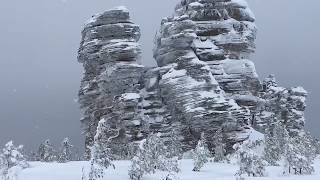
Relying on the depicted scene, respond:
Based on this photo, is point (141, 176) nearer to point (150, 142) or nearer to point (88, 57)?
point (150, 142)

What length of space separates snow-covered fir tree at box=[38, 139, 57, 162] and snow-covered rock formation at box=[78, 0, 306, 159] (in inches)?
269

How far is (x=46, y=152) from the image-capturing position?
222 feet

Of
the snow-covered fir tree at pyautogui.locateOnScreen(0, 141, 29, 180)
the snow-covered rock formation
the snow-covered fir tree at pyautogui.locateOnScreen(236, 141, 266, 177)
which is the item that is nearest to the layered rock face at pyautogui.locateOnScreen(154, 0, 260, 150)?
the snow-covered rock formation

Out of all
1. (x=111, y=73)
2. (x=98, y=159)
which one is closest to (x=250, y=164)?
(x=98, y=159)

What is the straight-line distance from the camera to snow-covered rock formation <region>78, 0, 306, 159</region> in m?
58.2

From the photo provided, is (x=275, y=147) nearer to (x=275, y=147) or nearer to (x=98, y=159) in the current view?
(x=275, y=147)

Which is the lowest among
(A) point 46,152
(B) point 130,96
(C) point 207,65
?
(A) point 46,152

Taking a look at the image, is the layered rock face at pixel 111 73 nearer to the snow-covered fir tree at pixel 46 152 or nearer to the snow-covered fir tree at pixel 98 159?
the snow-covered fir tree at pixel 46 152

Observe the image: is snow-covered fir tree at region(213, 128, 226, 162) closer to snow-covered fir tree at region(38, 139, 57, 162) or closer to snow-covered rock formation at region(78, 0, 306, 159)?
snow-covered rock formation at region(78, 0, 306, 159)

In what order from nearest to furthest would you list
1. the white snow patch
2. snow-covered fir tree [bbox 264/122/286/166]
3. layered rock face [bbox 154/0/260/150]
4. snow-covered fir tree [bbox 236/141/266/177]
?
snow-covered fir tree [bbox 236/141/266/177], snow-covered fir tree [bbox 264/122/286/166], layered rock face [bbox 154/0/260/150], the white snow patch

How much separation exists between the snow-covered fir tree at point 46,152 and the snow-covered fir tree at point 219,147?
2209 cm

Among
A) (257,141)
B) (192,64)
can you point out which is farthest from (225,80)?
(257,141)

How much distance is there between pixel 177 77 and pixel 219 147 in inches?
513

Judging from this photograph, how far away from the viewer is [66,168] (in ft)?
111
